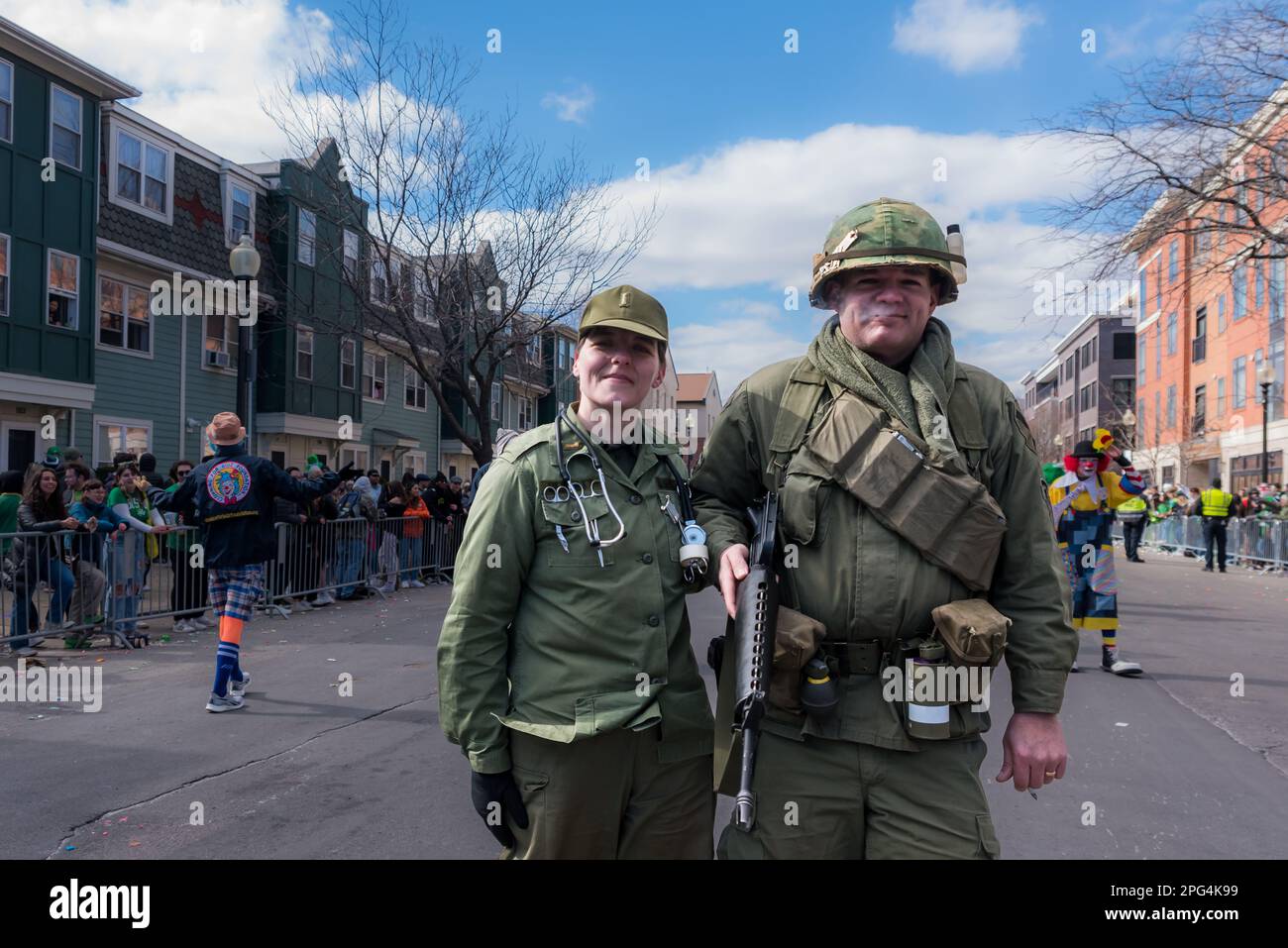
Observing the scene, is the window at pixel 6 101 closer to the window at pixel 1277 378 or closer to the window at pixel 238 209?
the window at pixel 238 209

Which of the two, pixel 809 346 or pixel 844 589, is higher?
pixel 809 346

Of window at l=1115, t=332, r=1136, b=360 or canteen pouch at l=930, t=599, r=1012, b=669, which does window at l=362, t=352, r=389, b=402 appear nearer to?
canteen pouch at l=930, t=599, r=1012, b=669

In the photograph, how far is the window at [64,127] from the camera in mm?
17906

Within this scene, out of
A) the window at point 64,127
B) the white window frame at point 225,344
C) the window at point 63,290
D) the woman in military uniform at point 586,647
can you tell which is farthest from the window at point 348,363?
the woman in military uniform at point 586,647

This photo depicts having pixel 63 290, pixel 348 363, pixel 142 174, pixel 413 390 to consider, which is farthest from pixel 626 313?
pixel 413 390

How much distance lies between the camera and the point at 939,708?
2.21m

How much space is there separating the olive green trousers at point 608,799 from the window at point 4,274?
19011mm

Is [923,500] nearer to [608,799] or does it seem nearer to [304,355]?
[608,799]

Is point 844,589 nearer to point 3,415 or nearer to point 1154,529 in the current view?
point 3,415

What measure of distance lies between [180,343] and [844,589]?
881 inches

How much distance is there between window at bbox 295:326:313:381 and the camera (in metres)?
24.7

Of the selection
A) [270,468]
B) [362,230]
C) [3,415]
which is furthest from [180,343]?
[270,468]

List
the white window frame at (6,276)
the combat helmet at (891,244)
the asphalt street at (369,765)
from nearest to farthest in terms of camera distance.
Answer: the combat helmet at (891,244) < the asphalt street at (369,765) < the white window frame at (6,276)
